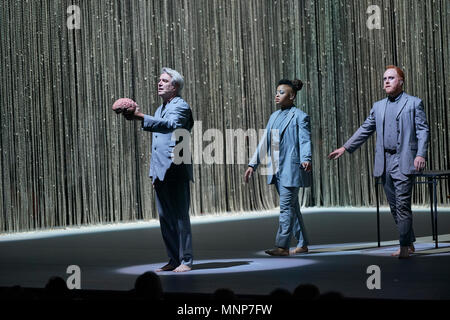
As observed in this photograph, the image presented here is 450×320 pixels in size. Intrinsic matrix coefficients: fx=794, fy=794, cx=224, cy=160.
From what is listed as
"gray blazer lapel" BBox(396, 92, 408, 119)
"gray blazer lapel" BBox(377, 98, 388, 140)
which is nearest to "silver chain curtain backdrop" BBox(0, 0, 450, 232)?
"gray blazer lapel" BBox(377, 98, 388, 140)

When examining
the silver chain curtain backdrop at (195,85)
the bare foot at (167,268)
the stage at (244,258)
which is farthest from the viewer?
the silver chain curtain backdrop at (195,85)

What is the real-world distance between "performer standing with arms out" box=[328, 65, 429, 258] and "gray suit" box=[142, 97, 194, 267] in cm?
104

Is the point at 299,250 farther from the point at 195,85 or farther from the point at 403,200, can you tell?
the point at 195,85

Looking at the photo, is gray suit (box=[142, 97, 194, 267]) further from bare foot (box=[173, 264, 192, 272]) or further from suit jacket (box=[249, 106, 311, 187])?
suit jacket (box=[249, 106, 311, 187])

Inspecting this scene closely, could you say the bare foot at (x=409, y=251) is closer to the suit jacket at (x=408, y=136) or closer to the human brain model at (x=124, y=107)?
the suit jacket at (x=408, y=136)

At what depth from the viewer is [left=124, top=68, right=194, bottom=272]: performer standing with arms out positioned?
14.7ft

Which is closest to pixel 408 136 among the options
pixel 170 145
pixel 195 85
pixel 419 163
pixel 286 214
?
pixel 419 163

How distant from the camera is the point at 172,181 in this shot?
452 centimetres

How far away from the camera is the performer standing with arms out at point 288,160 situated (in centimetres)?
525

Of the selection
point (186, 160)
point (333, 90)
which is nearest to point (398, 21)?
point (333, 90)

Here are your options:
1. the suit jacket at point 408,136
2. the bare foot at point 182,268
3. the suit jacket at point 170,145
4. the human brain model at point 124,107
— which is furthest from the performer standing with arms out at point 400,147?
the human brain model at point 124,107

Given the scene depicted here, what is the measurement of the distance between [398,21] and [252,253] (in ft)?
13.8

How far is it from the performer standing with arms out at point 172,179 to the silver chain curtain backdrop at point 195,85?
2.96m
